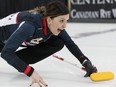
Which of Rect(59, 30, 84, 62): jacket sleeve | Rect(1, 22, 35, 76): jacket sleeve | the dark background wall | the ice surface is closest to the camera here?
Rect(1, 22, 35, 76): jacket sleeve

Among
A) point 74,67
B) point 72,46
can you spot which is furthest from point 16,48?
point 74,67

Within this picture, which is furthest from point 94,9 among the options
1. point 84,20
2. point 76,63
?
point 76,63

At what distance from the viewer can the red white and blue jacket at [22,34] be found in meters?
1.55

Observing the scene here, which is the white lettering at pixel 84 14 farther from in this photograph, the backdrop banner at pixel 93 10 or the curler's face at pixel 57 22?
the curler's face at pixel 57 22

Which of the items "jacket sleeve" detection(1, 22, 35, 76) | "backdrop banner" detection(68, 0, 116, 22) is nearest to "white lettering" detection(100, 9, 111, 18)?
"backdrop banner" detection(68, 0, 116, 22)

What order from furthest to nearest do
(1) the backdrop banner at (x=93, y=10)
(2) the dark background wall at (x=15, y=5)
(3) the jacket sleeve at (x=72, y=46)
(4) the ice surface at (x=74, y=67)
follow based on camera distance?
(2) the dark background wall at (x=15, y=5), (1) the backdrop banner at (x=93, y=10), (3) the jacket sleeve at (x=72, y=46), (4) the ice surface at (x=74, y=67)

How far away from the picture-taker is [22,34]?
156cm

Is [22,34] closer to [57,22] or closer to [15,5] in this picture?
[57,22]

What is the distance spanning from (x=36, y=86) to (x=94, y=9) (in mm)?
2813

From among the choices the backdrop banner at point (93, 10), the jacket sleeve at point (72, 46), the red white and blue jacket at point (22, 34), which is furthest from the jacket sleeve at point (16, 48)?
the backdrop banner at point (93, 10)

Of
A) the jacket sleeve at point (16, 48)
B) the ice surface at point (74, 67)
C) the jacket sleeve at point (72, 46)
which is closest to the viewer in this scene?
the jacket sleeve at point (16, 48)

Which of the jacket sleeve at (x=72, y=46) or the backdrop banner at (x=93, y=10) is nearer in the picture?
the jacket sleeve at (x=72, y=46)

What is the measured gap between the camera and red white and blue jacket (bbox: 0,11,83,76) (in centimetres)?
155

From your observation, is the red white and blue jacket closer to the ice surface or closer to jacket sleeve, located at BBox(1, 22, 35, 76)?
jacket sleeve, located at BBox(1, 22, 35, 76)
